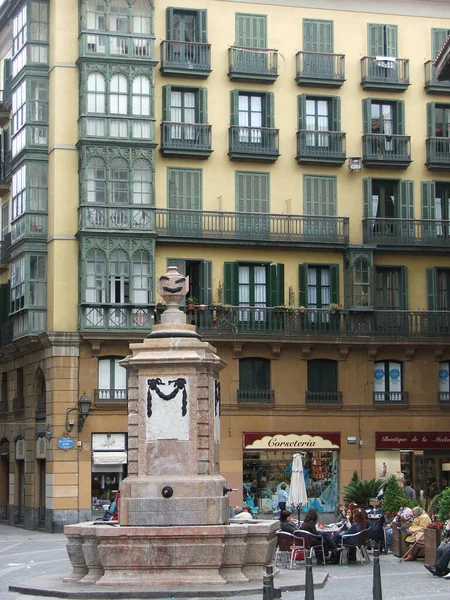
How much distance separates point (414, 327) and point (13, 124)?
57.0ft

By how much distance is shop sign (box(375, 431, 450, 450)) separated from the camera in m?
51.2

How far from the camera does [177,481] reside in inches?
999

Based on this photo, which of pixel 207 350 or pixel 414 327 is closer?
pixel 207 350

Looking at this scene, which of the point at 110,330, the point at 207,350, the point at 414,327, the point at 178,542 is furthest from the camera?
the point at 414,327

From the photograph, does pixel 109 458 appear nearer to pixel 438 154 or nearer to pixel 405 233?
pixel 405 233

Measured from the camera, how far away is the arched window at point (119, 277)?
48.8 meters

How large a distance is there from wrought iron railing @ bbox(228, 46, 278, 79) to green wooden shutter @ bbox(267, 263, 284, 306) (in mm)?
7323

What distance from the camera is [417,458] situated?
51594 millimetres

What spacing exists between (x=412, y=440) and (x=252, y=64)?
50.9 feet

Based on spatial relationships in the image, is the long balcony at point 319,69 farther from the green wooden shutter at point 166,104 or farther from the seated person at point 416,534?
the seated person at point 416,534

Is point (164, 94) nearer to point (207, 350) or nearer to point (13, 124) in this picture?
point (13, 124)

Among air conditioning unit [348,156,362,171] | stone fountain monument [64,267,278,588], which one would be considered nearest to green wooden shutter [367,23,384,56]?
air conditioning unit [348,156,362,171]

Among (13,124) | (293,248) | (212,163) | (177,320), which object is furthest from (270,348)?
(177,320)

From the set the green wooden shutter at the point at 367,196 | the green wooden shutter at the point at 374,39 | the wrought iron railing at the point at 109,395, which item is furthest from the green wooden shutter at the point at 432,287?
the wrought iron railing at the point at 109,395
